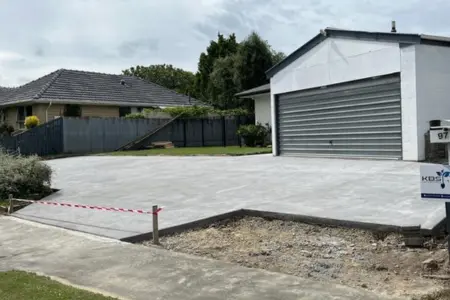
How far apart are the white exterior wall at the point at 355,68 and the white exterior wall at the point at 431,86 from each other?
0.16 m

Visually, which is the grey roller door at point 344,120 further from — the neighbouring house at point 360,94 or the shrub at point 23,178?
A: the shrub at point 23,178

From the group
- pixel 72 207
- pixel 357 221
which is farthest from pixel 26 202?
pixel 357 221

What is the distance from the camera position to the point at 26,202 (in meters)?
12.8

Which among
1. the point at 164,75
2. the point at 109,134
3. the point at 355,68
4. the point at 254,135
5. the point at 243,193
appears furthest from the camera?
the point at 164,75

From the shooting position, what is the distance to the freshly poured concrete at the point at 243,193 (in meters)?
8.59

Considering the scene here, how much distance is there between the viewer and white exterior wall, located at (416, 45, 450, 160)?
1435cm

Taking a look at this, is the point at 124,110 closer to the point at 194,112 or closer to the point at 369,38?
the point at 194,112

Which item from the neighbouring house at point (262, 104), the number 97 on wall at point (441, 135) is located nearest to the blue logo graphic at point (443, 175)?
the number 97 on wall at point (441, 135)

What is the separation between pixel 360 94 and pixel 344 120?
1.13 metres

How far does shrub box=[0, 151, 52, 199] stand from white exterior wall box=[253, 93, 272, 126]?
54.6 ft

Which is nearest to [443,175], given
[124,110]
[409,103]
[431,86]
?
[409,103]

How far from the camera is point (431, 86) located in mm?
14617

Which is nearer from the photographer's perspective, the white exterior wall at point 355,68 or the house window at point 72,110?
the white exterior wall at point 355,68

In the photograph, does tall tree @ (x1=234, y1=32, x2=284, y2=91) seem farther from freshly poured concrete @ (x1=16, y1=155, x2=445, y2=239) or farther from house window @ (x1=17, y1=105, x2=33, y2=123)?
freshly poured concrete @ (x1=16, y1=155, x2=445, y2=239)
